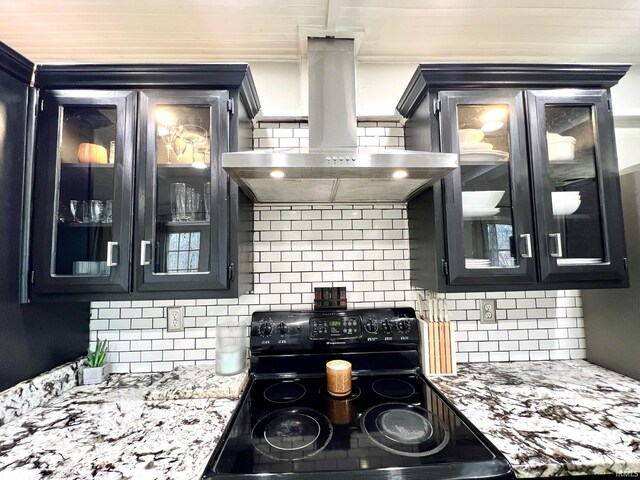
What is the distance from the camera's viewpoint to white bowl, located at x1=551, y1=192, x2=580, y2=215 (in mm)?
1271

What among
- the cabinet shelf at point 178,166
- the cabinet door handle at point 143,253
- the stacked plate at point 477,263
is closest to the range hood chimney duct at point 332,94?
the cabinet shelf at point 178,166

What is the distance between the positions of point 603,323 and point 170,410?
2.01m

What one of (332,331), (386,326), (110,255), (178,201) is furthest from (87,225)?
(386,326)

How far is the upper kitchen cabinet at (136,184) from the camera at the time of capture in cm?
119

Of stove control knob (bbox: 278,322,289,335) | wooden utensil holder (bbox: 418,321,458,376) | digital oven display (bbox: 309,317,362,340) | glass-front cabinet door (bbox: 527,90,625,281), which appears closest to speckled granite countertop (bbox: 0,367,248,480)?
stove control knob (bbox: 278,322,289,335)

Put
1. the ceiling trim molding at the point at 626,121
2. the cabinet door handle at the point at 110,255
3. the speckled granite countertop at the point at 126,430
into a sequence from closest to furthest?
the speckled granite countertop at the point at 126,430 < the cabinet door handle at the point at 110,255 < the ceiling trim molding at the point at 626,121

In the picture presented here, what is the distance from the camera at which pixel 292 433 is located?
0.99 m

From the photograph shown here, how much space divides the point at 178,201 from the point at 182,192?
4cm

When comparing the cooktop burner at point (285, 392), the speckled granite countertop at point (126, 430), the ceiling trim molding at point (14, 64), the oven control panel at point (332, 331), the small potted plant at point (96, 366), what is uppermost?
the ceiling trim molding at point (14, 64)

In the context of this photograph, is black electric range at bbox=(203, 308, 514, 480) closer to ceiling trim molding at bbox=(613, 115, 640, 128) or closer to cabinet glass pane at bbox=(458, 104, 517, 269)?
cabinet glass pane at bbox=(458, 104, 517, 269)

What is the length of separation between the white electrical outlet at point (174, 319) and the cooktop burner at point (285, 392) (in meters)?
0.57

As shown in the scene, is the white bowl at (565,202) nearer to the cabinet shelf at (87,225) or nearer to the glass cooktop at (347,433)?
the glass cooktop at (347,433)

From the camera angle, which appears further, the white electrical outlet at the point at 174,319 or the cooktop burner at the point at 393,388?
the white electrical outlet at the point at 174,319

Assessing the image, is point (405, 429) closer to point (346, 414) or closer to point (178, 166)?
point (346, 414)
